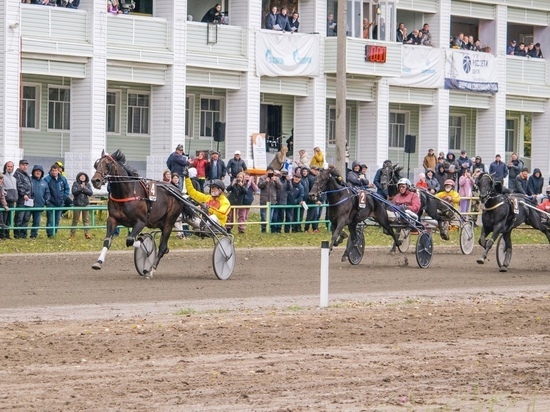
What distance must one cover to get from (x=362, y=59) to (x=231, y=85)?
5243 millimetres

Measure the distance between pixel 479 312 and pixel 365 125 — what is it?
28.9 metres

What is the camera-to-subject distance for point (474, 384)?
39.3ft

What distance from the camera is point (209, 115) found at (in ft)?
143

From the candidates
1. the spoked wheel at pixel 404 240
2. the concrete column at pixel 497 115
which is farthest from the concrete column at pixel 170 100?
the concrete column at pixel 497 115

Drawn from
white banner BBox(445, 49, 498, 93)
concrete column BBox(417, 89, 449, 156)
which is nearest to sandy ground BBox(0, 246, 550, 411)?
white banner BBox(445, 49, 498, 93)

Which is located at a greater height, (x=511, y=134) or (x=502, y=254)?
(x=511, y=134)

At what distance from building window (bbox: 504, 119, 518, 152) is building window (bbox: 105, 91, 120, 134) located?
20253 millimetres

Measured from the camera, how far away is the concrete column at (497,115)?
51.2m

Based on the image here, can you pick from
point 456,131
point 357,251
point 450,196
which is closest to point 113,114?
point 450,196

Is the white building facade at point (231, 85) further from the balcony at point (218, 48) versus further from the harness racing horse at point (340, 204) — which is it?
the harness racing horse at point (340, 204)

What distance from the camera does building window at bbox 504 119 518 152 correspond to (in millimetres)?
55875

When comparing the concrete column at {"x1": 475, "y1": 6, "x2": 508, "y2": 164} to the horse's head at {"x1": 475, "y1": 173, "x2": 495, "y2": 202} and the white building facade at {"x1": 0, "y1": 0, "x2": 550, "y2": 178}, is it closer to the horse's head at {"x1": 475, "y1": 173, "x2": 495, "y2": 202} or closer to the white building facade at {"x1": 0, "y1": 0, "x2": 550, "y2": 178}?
the white building facade at {"x1": 0, "y1": 0, "x2": 550, "y2": 178}

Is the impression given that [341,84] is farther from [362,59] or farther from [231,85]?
[362,59]

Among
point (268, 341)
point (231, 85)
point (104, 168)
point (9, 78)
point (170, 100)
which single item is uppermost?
point (231, 85)
